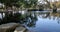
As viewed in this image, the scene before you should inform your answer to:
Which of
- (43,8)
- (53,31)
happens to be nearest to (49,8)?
(43,8)

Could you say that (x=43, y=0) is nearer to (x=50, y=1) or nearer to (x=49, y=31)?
(x=50, y=1)

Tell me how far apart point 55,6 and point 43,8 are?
3465 mm

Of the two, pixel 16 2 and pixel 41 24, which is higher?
pixel 16 2

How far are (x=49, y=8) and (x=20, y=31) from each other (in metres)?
40.1

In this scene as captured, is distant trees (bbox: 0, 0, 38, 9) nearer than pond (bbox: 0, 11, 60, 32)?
No

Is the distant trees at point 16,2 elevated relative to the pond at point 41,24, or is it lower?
elevated

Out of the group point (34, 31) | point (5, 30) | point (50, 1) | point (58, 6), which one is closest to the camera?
point (5, 30)

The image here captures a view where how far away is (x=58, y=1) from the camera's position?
4722 cm

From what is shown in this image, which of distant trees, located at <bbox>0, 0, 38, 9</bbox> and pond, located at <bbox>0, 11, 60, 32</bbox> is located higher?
distant trees, located at <bbox>0, 0, 38, 9</bbox>

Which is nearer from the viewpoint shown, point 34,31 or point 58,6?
point 34,31

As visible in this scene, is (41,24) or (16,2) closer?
(41,24)

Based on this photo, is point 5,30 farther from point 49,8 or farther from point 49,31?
point 49,8

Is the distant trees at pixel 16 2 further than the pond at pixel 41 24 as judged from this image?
Yes

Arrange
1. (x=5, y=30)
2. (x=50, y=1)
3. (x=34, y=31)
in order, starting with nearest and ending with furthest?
(x=5, y=30) → (x=34, y=31) → (x=50, y=1)
